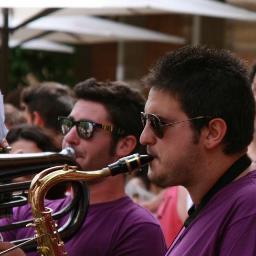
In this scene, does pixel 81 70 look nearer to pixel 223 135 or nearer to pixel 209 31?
pixel 209 31

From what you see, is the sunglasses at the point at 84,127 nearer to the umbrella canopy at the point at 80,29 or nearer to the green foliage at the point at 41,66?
the umbrella canopy at the point at 80,29

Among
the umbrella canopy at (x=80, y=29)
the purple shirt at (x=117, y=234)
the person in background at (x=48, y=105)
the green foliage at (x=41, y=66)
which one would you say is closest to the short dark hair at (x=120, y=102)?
the purple shirt at (x=117, y=234)

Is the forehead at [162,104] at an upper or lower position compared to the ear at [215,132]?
upper

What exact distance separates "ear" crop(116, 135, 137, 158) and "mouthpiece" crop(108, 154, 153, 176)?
34.9 inches

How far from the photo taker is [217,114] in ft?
8.38

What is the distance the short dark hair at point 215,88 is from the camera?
2562 mm

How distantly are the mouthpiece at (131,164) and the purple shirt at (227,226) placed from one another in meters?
0.25

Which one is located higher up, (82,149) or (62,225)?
(82,149)

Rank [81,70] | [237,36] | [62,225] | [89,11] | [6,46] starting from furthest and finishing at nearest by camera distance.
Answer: [81,70]
[237,36]
[89,11]
[6,46]
[62,225]

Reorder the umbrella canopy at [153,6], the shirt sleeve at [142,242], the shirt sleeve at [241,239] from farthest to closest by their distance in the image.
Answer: the umbrella canopy at [153,6] < the shirt sleeve at [142,242] < the shirt sleeve at [241,239]

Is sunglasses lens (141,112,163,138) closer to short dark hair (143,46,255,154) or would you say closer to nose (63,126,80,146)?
short dark hair (143,46,255,154)

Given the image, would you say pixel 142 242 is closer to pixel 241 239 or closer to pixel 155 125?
pixel 155 125

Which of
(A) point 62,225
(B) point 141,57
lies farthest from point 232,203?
(B) point 141,57

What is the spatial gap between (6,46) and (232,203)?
387cm
